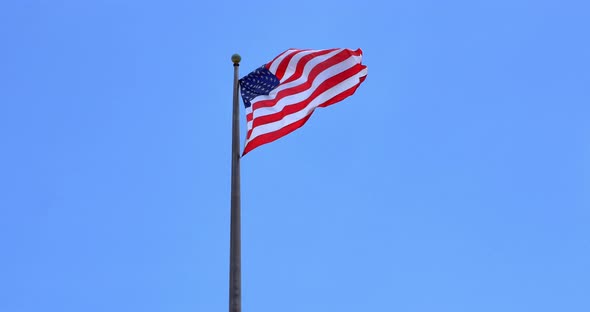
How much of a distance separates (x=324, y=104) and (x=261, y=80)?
1504mm

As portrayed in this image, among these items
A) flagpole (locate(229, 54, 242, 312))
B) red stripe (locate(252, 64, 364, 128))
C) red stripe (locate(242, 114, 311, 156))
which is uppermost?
red stripe (locate(252, 64, 364, 128))

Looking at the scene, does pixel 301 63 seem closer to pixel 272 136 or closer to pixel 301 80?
pixel 301 80

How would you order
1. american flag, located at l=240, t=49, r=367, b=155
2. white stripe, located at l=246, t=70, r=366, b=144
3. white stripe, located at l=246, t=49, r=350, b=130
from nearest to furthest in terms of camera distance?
1. white stripe, located at l=246, t=70, r=366, b=144
2. american flag, located at l=240, t=49, r=367, b=155
3. white stripe, located at l=246, t=49, r=350, b=130

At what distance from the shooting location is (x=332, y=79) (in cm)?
1998

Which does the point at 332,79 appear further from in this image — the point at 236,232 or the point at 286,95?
the point at 236,232

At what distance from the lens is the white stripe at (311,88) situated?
61.3 feet

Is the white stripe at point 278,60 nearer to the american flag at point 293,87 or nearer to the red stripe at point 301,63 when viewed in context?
the american flag at point 293,87

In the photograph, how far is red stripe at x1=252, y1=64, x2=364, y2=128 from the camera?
1846 centimetres

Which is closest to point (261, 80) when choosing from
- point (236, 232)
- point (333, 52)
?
point (333, 52)

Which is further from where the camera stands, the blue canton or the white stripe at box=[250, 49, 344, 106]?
the white stripe at box=[250, 49, 344, 106]

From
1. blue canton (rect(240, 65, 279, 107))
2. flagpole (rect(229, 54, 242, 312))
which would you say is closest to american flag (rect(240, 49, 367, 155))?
blue canton (rect(240, 65, 279, 107))

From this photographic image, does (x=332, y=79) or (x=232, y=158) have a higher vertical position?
(x=332, y=79)

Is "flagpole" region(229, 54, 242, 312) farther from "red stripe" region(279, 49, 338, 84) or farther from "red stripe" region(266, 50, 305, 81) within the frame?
"red stripe" region(279, 49, 338, 84)

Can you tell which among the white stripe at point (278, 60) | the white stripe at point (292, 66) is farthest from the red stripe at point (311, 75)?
the white stripe at point (278, 60)
